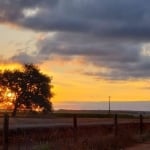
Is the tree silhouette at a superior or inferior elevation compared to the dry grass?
superior

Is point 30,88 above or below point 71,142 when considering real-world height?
above

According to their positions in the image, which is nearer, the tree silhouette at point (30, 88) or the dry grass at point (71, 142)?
the dry grass at point (71, 142)

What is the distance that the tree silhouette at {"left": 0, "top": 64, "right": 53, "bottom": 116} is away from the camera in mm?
96125

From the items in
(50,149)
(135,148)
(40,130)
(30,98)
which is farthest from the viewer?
(30,98)

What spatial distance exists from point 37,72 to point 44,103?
17.7ft

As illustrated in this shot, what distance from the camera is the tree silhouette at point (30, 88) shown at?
96125 mm

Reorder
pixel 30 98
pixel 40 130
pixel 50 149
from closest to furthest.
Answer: pixel 50 149 < pixel 40 130 < pixel 30 98

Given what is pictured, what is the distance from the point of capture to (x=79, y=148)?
2380 centimetres

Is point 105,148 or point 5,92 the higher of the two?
point 5,92

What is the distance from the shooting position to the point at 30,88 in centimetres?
9638

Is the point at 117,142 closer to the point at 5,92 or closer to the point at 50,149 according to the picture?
the point at 50,149

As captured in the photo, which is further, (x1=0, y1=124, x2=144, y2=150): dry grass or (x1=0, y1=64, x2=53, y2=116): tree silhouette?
(x1=0, y1=64, x2=53, y2=116): tree silhouette

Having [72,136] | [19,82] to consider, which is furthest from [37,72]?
[72,136]

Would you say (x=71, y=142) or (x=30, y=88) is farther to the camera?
(x=30, y=88)
